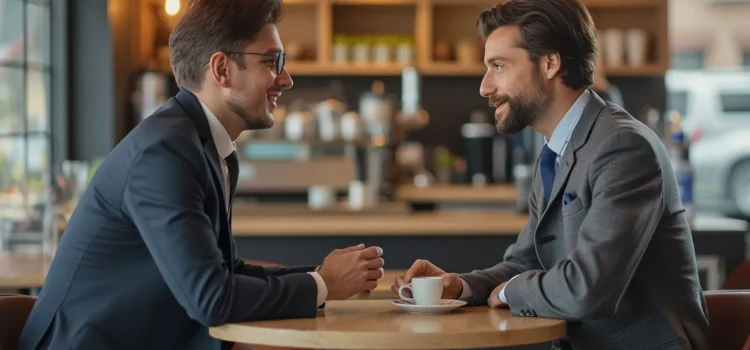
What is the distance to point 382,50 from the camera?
26.9 ft

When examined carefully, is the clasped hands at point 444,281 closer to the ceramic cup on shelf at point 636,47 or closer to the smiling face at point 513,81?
the smiling face at point 513,81

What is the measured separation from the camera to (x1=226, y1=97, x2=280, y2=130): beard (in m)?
2.45

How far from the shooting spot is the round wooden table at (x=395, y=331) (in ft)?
6.57

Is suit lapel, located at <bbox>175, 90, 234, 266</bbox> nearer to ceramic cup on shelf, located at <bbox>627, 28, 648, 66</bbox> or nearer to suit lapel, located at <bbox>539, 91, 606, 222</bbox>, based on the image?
suit lapel, located at <bbox>539, 91, 606, 222</bbox>

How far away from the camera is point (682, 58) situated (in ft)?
42.6

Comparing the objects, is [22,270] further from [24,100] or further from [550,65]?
[24,100]

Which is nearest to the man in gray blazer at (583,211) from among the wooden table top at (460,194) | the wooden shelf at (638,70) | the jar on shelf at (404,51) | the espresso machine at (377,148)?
the espresso machine at (377,148)

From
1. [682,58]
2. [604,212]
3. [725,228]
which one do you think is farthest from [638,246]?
[682,58]

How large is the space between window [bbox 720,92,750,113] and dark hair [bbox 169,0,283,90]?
33.1 ft

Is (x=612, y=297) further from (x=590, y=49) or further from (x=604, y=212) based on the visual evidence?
(x=590, y=49)

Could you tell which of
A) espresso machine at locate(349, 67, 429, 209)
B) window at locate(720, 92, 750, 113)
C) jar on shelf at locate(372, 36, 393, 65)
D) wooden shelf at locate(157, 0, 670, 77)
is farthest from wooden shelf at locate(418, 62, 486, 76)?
window at locate(720, 92, 750, 113)

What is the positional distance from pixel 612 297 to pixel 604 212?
16 cm

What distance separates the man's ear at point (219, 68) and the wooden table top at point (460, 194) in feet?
17.1

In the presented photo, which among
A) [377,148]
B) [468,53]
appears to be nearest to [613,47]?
[468,53]
